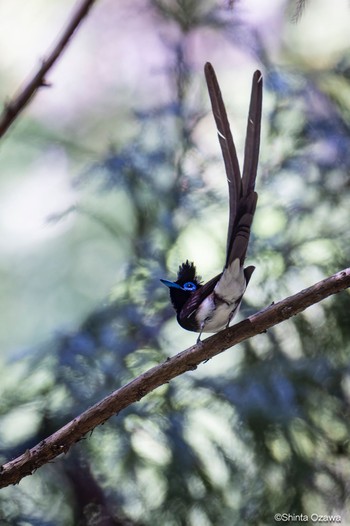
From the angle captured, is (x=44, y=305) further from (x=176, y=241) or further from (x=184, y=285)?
(x=184, y=285)

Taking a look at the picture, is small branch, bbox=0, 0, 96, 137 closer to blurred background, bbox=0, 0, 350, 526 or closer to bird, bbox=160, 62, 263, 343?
bird, bbox=160, 62, 263, 343

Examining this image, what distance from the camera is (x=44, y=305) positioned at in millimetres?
3082

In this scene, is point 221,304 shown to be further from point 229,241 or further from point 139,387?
point 139,387

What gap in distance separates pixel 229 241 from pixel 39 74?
93 centimetres

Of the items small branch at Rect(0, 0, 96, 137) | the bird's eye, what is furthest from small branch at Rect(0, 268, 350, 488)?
small branch at Rect(0, 0, 96, 137)

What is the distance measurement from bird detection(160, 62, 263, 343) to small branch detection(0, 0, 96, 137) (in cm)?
54

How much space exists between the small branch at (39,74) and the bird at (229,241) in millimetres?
537

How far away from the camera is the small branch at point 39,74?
2.54 ft

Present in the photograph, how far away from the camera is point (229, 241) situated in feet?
5.52

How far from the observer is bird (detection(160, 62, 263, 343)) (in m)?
1.44

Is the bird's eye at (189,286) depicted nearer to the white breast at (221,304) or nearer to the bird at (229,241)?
the bird at (229,241)

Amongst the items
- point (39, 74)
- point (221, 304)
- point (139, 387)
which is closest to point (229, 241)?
point (221, 304)

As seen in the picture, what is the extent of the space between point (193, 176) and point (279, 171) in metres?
0.37

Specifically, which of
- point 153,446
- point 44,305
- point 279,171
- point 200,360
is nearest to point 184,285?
point 200,360
